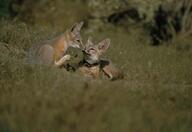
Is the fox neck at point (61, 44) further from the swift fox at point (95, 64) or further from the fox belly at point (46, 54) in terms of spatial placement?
the swift fox at point (95, 64)

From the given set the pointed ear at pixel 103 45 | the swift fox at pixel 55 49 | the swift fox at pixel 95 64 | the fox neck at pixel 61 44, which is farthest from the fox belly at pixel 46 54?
the pointed ear at pixel 103 45

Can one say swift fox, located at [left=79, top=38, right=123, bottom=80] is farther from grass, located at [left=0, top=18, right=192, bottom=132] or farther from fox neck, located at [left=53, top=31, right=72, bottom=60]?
fox neck, located at [left=53, top=31, right=72, bottom=60]

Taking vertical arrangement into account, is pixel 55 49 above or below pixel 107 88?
below

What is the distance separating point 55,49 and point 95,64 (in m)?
0.86

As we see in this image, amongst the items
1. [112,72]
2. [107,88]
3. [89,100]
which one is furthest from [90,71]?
[89,100]

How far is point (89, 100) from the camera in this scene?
8.05 meters

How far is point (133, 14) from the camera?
23.4 meters

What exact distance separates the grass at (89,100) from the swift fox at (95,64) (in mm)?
300

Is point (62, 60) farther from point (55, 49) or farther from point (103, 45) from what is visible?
point (103, 45)

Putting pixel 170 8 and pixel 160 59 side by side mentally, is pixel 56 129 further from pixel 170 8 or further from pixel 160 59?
pixel 170 8

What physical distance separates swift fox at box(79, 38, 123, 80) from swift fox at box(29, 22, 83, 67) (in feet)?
1.29

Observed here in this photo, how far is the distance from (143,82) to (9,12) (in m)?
10.9

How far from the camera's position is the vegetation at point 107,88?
7715 mm

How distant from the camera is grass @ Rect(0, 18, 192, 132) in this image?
25.1 ft
